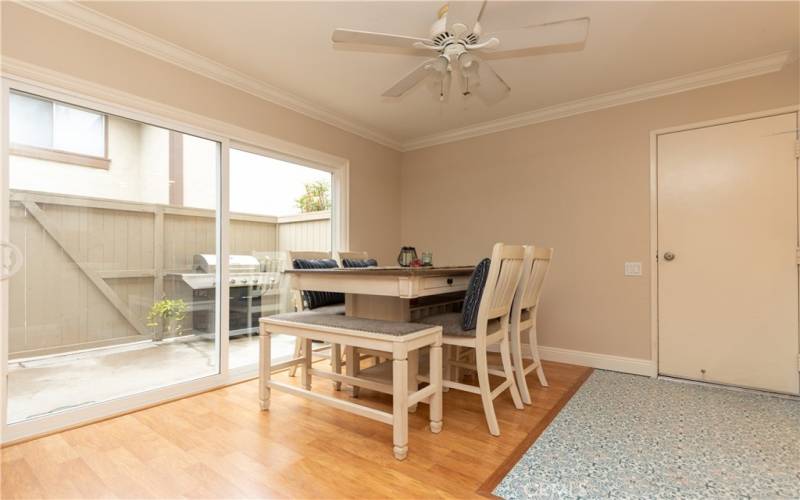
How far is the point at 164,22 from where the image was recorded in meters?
2.36

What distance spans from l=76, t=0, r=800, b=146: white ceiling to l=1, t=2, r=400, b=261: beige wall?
21 centimetres

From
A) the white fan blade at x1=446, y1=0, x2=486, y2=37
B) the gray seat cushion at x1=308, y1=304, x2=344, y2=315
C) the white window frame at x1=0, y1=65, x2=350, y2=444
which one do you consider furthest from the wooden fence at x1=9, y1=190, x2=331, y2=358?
the white fan blade at x1=446, y1=0, x2=486, y2=37

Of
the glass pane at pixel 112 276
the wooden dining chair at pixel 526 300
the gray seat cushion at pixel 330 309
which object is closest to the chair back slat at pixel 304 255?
the gray seat cushion at pixel 330 309

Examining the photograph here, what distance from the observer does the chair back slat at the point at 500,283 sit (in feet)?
6.76

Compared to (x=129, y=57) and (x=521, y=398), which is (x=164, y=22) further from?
(x=521, y=398)

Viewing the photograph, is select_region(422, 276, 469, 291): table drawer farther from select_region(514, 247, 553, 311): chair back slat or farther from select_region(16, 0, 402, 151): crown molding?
select_region(16, 0, 402, 151): crown molding

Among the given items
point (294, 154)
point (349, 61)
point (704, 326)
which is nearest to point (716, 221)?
point (704, 326)

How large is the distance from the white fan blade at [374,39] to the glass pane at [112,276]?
5.08 ft

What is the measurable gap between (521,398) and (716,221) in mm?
2032

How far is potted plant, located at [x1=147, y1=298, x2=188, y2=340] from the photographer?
8.76 feet

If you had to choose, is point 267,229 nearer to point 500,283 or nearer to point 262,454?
point 262,454

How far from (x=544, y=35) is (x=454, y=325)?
163 cm

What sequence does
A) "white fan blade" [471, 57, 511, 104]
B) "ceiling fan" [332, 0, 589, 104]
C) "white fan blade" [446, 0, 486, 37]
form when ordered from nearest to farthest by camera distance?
1. "white fan blade" [446, 0, 486, 37]
2. "ceiling fan" [332, 0, 589, 104]
3. "white fan blade" [471, 57, 511, 104]

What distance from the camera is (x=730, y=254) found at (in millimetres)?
2885
